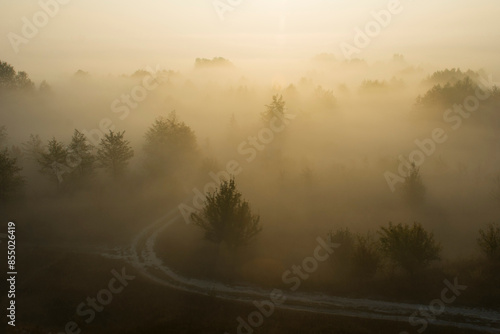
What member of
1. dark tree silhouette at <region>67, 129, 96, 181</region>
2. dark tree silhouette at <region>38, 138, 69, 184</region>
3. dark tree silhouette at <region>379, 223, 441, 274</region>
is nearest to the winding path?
dark tree silhouette at <region>379, 223, 441, 274</region>

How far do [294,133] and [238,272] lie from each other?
5232 cm

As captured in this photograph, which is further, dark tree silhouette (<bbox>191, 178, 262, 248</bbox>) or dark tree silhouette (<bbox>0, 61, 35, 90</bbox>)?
dark tree silhouette (<bbox>0, 61, 35, 90</bbox>)

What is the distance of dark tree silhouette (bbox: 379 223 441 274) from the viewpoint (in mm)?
27859

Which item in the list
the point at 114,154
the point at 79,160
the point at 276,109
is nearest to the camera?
the point at 79,160

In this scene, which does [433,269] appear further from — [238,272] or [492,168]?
[492,168]

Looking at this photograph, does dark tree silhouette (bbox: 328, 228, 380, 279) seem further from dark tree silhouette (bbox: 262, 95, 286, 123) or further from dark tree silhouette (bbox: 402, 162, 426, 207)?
dark tree silhouette (bbox: 262, 95, 286, 123)

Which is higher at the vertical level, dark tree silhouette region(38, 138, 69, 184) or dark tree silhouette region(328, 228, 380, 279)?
dark tree silhouette region(38, 138, 69, 184)

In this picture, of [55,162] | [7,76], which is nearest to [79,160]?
[55,162]

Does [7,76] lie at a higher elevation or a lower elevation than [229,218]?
higher

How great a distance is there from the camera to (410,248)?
2786 centimetres

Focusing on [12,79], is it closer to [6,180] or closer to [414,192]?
[6,180]

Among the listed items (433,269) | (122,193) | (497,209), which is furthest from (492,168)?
(122,193)

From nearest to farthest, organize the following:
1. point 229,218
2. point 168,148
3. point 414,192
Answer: point 229,218 < point 414,192 < point 168,148

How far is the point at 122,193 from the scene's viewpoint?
50719 millimetres
